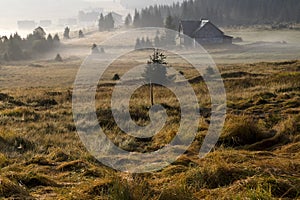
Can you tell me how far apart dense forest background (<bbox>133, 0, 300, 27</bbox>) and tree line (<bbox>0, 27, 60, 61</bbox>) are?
51.1 meters

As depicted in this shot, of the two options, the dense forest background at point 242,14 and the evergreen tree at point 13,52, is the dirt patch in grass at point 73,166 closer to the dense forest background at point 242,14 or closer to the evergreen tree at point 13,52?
the evergreen tree at point 13,52

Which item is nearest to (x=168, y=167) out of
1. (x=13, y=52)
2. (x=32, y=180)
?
(x=32, y=180)

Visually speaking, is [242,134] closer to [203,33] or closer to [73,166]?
[73,166]

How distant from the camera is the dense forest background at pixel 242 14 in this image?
15912 centimetres

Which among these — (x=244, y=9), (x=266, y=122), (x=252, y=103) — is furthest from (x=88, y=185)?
(x=244, y=9)

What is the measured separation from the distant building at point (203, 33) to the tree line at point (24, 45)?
47.6 m

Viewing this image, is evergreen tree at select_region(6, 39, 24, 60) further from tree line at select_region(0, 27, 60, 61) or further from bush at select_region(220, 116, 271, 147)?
bush at select_region(220, 116, 271, 147)

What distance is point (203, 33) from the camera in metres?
94.9

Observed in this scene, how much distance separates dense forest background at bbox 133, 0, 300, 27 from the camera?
159 m

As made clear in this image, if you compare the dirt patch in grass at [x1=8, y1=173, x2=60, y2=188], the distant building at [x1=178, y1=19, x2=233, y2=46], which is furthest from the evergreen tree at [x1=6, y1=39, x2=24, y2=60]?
the dirt patch in grass at [x1=8, y1=173, x2=60, y2=188]

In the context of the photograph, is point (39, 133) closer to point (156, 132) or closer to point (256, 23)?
point (156, 132)

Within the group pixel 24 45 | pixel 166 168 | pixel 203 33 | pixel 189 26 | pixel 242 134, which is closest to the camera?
pixel 166 168

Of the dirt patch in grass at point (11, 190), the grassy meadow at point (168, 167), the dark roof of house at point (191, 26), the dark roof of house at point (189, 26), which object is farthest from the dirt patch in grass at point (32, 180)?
the dark roof of house at point (189, 26)

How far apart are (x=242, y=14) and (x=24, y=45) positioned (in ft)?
355
